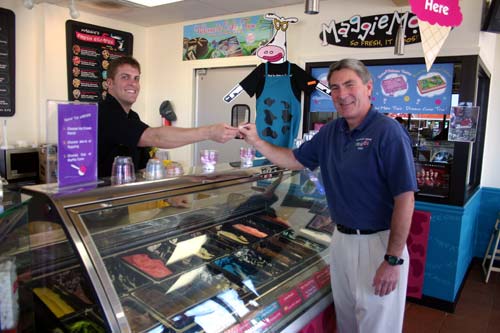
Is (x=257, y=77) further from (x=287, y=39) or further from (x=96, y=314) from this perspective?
(x=96, y=314)

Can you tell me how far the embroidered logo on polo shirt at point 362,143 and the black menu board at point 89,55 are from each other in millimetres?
3890

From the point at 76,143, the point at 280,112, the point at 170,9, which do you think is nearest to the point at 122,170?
the point at 76,143

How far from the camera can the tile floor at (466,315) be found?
11.5 ft

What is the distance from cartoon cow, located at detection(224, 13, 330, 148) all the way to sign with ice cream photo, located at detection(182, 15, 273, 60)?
0.31m

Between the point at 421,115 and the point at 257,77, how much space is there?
5.71 ft

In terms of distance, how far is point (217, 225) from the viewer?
2.18m

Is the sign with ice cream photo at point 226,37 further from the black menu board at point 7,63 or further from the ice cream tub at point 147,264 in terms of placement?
the ice cream tub at point 147,264

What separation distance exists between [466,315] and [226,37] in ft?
12.9

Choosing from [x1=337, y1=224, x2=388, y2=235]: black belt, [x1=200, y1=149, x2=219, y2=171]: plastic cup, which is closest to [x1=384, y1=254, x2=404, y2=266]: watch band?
[x1=337, y1=224, x2=388, y2=235]: black belt

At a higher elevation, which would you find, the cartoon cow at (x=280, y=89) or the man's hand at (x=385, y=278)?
the cartoon cow at (x=280, y=89)

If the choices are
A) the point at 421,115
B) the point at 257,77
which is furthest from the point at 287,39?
the point at 421,115

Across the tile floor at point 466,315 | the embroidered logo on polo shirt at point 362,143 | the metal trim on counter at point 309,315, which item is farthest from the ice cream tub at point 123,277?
the tile floor at point 466,315

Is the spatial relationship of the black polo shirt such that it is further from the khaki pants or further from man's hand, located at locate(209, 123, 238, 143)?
the khaki pants

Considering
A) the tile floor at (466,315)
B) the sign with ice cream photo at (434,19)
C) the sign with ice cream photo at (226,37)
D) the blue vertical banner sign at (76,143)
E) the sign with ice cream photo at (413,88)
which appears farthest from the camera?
the sign with ice cream photo at (226,37)
